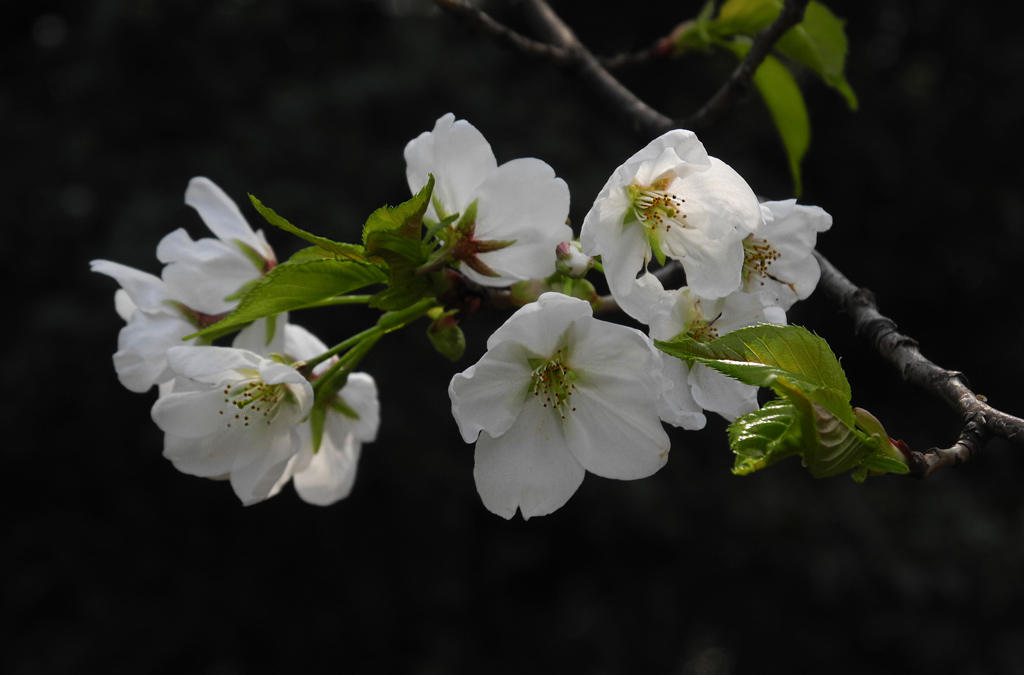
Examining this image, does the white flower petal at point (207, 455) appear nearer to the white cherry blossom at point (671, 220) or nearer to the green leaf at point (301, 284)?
the green leaf at point (301, 284)

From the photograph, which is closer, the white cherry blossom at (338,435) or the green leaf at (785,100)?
the white cherry blossom at (338,435)

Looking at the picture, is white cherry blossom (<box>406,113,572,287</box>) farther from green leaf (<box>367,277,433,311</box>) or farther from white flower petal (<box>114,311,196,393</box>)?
white flower petal (<box>114,311,196,393</box>)

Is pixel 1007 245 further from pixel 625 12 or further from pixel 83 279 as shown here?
pixel 83 279

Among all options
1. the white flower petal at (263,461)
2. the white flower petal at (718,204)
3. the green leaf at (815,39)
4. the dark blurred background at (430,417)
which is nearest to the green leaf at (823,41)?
the green leaf at (815,39)

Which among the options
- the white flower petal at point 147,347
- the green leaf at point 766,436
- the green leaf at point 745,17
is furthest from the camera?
the green leaf at point 745,17

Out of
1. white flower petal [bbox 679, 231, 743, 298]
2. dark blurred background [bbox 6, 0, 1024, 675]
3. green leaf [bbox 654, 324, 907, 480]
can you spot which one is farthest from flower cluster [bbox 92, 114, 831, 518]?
dark blurred background [bbox 6, 0, 1024, 675]

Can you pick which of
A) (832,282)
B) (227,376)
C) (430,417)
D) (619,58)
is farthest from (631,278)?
(430,417)

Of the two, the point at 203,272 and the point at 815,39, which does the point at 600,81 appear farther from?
the point at 203,272
